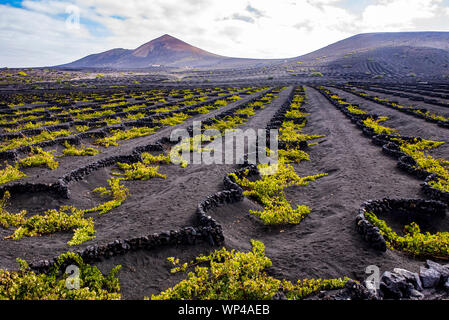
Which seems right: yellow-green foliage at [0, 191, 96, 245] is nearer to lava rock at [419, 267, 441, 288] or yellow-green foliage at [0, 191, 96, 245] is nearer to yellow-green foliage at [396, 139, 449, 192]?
lava rock at [419, 267, 441, 288]

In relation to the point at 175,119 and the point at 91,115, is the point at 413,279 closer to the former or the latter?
the point at 175,119

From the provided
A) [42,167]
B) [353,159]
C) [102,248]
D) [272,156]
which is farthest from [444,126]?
[42,167]

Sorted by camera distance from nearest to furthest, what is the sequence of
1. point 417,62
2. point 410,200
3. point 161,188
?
1. point 410,200
2. point 161,188
3. point 417,62

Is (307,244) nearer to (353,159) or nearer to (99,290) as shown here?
(99,290)

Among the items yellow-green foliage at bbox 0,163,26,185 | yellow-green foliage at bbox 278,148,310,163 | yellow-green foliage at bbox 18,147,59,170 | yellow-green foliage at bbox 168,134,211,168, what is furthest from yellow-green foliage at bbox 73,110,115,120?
yellow-green foliage at bbox 278,148,310,163

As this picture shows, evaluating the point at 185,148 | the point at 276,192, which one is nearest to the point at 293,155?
the point at 276,192
